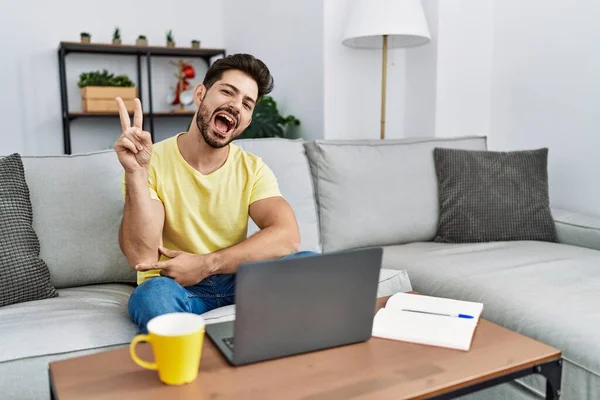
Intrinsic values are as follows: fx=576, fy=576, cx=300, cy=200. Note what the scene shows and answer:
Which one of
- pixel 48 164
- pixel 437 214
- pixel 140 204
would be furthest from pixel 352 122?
pixel 140 204

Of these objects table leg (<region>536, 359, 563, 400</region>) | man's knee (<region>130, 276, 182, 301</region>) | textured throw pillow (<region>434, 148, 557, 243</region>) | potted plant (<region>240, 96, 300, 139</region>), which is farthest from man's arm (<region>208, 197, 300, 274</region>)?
potted plant (<region>240, 96, 300, 139</region>)

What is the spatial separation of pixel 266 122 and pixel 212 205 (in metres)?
1.75

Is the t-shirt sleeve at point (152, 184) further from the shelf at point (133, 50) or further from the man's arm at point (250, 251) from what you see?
the shelf at point (133, 50)

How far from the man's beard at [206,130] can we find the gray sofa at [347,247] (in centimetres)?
40

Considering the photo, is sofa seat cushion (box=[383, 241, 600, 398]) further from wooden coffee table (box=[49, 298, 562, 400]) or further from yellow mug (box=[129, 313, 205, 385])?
yellow mug (box=[129, 313, 205, 385])

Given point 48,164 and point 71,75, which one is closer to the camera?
point 48,164

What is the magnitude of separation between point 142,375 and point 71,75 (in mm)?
3657

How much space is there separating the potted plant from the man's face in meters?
1.64

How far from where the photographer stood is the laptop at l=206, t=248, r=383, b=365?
843mm

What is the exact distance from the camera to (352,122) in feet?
10.2

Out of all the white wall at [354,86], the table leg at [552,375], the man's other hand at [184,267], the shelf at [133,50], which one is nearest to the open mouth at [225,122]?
the man's other hand at [184,267]

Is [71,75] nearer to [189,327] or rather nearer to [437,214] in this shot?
[437,214]

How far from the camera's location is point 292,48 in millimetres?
3373

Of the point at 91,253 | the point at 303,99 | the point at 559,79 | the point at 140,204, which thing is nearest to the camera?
the point at 140,204
